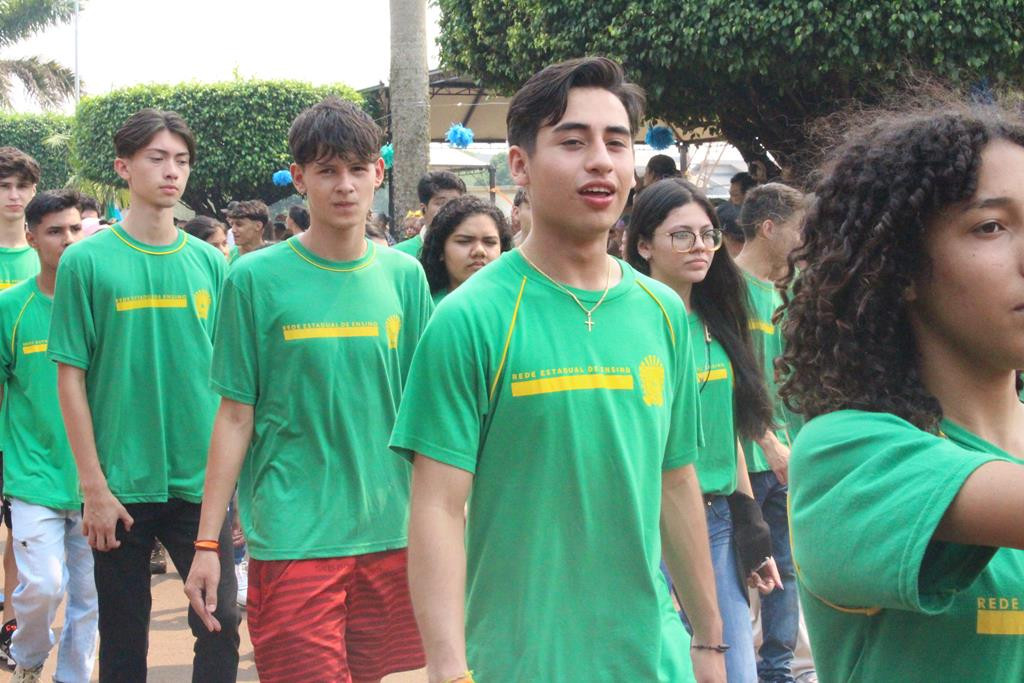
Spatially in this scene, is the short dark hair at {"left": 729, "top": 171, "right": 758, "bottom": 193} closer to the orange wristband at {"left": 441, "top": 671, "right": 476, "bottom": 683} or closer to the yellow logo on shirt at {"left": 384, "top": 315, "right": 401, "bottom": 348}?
the yellow logo on shirt at {"left": 384, "top": 315, "right": 401, "bottom": 348}

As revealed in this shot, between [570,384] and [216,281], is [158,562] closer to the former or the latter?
[216,281]

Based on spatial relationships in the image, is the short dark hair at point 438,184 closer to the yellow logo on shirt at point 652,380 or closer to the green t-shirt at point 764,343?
the green t-shirt at point 764,343

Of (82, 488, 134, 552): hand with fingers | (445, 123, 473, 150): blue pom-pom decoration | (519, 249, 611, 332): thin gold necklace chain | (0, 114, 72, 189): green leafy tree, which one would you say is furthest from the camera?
(0, 114, 72, 189): green leafy tree

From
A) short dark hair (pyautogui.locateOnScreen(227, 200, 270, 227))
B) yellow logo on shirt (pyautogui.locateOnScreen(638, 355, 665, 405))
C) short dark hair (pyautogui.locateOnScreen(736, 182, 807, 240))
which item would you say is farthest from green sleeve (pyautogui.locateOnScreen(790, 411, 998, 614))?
short dark hair (pyautogui.locateOnScreen(227, 200, 270, 227))

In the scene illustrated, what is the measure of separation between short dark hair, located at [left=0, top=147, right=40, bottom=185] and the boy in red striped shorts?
3780 mm

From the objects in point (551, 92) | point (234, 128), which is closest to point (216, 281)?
point (551, 92)

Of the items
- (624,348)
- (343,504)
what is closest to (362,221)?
(343,504)

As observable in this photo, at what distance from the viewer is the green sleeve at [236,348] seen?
4.52 metres

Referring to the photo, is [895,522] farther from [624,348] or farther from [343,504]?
[343,504]

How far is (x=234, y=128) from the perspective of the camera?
3161 cm

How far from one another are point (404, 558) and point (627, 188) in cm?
180

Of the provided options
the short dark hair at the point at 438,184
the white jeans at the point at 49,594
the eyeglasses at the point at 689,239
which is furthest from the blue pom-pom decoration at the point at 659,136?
the white jeans at the point at 49,594

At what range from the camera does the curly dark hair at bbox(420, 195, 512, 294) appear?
6520mm

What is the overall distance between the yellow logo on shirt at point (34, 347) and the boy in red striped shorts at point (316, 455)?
2.40 meters
